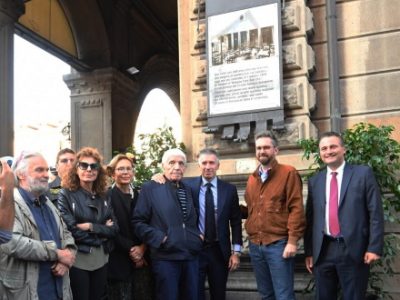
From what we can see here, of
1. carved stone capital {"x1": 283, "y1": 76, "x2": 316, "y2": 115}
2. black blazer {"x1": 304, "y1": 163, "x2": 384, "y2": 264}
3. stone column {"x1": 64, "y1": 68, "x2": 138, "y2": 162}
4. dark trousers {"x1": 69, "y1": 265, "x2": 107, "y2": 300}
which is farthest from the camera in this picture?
stone column {"x1": 64, "y1": 68, "x2": 138, "y2": 162}

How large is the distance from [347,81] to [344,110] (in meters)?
0.35

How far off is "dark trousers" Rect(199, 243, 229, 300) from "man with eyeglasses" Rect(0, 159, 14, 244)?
2.09 metres

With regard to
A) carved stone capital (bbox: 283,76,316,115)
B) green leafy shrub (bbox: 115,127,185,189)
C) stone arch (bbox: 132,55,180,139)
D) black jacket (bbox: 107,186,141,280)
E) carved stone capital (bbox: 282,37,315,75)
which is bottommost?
black jacket (bbox: 107,186,141,280)

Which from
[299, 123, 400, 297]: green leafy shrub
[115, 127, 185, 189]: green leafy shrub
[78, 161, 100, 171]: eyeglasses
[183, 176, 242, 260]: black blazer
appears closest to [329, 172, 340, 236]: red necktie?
[299, 123, 400, 297]: green leafy shrub

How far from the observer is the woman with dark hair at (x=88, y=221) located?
176 inches

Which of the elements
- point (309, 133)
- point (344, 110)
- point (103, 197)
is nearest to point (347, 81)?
point (344, 110)

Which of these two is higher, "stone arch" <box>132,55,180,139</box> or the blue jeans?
"stone arch" <box>132,55,180,139</box>

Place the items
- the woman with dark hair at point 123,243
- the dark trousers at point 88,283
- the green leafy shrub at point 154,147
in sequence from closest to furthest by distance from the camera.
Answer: the dark trousers at point 88,283 < the woman with dark hair at point 123,243 < the green leafy shrub at point 154,147

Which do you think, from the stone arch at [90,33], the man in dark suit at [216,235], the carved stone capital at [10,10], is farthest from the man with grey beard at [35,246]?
the stone arch at [90,33]

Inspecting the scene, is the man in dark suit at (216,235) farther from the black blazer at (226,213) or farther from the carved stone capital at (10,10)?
the carved stone capital at (10,10)

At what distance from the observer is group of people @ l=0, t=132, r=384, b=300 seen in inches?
159

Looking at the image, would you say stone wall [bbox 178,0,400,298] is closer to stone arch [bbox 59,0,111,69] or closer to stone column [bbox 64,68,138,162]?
stone column [bbox 64,68,138,162]

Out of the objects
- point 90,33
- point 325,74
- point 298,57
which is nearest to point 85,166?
point 298,57

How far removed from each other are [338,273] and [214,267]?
122cm
